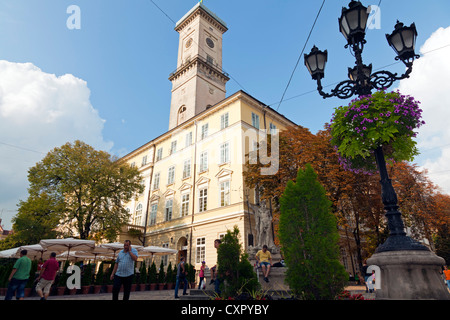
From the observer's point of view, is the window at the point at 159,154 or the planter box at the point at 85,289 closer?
the planter box at the point at 85,289

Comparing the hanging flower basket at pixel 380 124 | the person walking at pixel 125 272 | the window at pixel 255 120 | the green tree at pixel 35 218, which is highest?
the window at pixel 255 120

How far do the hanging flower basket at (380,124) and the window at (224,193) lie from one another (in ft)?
59.5

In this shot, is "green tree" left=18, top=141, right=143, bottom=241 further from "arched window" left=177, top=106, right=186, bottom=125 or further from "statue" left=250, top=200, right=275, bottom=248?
"statue" left=250, top=200, right=275, bottom=248

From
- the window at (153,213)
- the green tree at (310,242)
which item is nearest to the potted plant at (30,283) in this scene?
the green tree at (310,242)

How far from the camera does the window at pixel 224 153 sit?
84.0 feet

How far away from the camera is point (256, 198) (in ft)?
79.0

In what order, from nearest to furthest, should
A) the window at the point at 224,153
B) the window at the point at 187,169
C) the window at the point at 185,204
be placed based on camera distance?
the window at the point at 224,153 → the window at the point at 185,204 → the window at the point at 187,169

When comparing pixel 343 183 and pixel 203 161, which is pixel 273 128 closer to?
pixel 203 161

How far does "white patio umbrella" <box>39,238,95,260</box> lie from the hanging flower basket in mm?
15447

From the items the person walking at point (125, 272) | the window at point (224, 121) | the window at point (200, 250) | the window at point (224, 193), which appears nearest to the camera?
the person walking at point (125, 272)

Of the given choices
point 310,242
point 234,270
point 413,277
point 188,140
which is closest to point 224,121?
point 188,140

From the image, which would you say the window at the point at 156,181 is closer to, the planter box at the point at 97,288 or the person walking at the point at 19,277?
the planter box at the point at 97,288

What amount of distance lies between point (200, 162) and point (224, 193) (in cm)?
519

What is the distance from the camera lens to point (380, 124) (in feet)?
19.9
